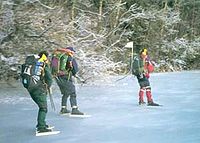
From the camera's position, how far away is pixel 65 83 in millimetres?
10031

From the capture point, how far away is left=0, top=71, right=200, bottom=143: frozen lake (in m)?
7.75

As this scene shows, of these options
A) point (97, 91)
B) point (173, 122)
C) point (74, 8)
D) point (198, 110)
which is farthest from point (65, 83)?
point (74, 8)

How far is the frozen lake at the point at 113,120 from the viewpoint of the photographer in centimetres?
775

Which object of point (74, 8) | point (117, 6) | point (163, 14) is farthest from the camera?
point (163, 14)

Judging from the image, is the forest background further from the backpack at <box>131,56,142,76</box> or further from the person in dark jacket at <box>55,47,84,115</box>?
the person in dark jacket at <box>55,47,84,115</box>

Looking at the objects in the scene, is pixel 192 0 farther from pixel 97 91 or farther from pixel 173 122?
pixel 173 122

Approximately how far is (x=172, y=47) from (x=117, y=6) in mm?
7277

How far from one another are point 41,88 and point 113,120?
2.13 meters

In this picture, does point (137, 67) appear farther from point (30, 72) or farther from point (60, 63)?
point (30, 72)

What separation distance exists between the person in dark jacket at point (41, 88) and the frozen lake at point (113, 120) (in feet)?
0.91

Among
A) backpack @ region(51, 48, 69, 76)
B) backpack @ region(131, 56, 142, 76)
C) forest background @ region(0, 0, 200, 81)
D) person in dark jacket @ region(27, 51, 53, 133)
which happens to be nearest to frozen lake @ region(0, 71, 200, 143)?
person in dark jacket @ region(27, 51, 53, 133)

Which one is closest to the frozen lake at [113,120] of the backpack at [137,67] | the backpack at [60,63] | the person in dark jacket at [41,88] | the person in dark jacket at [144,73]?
the person in dark jacket at [41,88]

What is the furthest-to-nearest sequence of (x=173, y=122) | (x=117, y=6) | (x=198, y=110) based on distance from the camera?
(x=117, y=6), (x=198, y=110), (x=173, y=122)

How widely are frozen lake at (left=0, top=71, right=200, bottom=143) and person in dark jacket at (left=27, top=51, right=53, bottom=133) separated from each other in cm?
28
